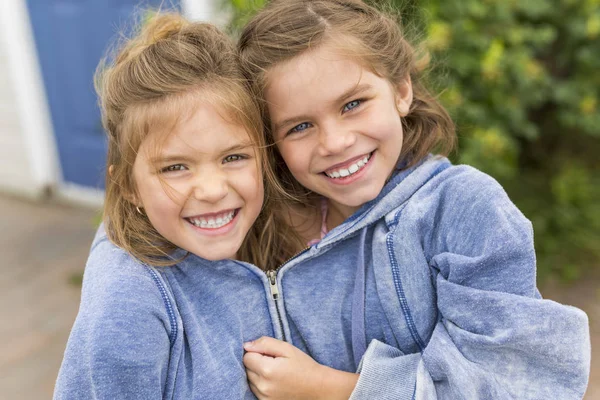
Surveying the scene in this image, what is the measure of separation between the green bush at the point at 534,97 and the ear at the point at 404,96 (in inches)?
26.3

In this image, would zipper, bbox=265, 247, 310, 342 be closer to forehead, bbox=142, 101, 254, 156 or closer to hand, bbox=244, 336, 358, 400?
hand, bbox=244, 336, 358, 400

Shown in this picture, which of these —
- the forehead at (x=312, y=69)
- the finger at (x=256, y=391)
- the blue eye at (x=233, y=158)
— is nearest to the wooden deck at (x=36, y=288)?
the finger at (x=256, y=391)

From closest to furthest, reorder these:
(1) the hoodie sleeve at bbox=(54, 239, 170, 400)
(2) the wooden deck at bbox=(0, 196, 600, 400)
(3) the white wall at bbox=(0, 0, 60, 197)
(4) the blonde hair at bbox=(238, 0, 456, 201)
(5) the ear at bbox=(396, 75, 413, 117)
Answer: (1) the hoodie sleeve at bbox=(54, 239, 170, 400) < (4) the blonde hair at bbox=(238, 0, 456, 201) < (5) the ear at bbox=(396, 75, 413, 117) < (2) the wooden deck at bbox=(0, 196, 600, 400) < (3) the white wall at bbox=(0, 0, 60, 197)

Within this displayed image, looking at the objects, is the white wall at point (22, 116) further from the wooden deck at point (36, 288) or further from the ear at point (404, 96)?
the ear at point (404, 96)

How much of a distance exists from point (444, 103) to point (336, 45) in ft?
4.40

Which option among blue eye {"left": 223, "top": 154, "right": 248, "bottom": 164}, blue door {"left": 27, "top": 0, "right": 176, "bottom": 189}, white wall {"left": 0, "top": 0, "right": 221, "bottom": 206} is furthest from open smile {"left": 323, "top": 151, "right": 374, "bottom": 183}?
white wall {"left": 0, "top": 0, "right": 221, "bottom": 206}

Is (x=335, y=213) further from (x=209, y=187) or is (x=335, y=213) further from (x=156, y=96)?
(x=156, y=96)

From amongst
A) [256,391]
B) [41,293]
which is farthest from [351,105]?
[41,293]

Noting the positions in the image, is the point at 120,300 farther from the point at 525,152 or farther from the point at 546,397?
the point at 525,152

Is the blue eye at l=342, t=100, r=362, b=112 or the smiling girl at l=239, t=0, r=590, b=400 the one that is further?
the blue eye at l=342, t=100, r=362, b=112

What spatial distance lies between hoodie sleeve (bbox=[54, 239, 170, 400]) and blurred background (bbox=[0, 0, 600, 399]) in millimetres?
795

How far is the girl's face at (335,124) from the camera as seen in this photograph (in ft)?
4.73

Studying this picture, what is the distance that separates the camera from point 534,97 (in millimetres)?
3074

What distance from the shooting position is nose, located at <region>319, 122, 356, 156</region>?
1.46 m
